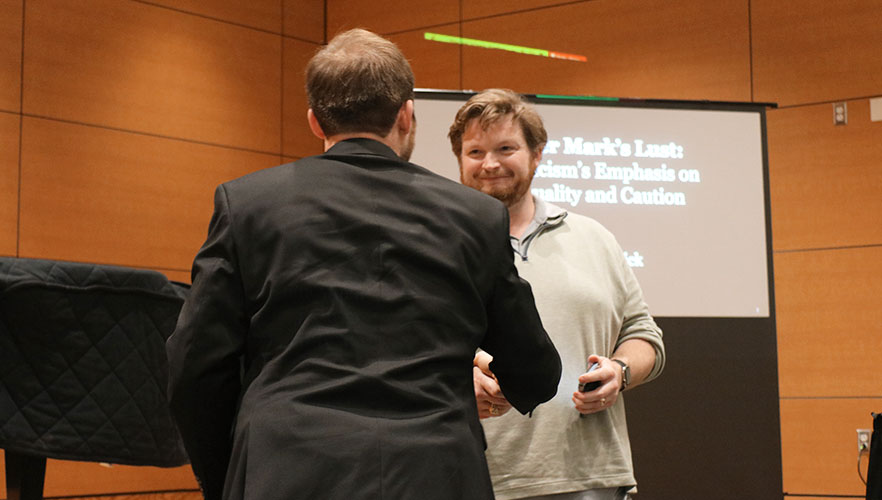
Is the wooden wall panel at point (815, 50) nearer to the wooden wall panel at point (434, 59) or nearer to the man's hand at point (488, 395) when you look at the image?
the wooden wall panel at point (434, 59)

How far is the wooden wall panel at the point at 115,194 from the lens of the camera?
5516mm

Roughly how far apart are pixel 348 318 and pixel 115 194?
4844mm

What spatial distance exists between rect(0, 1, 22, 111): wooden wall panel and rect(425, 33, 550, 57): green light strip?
2564 mm

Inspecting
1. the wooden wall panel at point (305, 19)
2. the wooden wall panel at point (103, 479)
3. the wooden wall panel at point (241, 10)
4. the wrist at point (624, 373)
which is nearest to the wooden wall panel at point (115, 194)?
the wooden wall panel at point (241, 10)

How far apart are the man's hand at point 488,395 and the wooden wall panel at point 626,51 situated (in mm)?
4330

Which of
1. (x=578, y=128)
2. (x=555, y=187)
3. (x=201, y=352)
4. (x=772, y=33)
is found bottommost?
(x=201, y=352)

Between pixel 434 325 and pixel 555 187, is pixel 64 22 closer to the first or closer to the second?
pixel 555 187

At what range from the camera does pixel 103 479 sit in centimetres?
559

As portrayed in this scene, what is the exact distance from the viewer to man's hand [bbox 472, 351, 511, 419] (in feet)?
6.25

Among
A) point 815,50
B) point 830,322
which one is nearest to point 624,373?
point 830,322

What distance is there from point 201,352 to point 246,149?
5.22 m

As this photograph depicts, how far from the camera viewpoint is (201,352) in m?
1.36

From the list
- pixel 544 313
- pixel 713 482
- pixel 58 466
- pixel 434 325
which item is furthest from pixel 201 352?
pixel 58 466

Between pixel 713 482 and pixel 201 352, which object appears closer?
pixel 201 352
